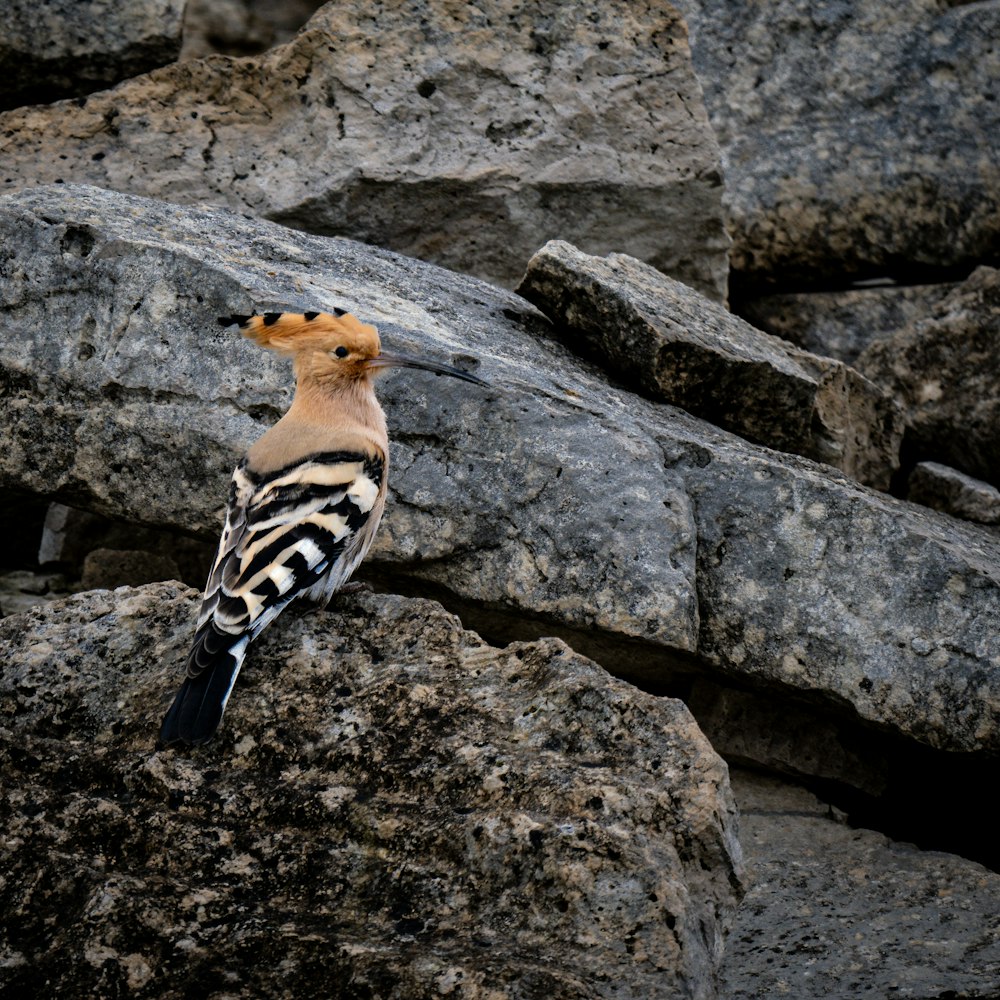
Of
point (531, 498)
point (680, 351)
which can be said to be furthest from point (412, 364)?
point (680, 351)

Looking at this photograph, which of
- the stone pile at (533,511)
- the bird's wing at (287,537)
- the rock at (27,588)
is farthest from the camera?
the rock at (27,588)

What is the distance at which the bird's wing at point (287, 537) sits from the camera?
3.88 metres

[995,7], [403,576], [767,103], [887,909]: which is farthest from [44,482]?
[995,7]

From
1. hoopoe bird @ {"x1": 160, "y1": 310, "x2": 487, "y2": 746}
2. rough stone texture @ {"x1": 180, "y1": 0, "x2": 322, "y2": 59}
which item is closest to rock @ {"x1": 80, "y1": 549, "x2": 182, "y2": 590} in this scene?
hoopoe bird @ {"x1": 160, "y1": 310, "x2": 487, "y2": 746}

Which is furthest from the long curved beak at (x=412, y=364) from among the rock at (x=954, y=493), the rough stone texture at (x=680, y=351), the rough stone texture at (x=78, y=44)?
the rough stone texture at (x=78, y=44)

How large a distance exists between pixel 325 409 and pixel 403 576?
728mm

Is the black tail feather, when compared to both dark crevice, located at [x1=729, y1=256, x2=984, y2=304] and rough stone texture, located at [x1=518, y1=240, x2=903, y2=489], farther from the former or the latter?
dark crevice, located at [x1=729, y1=256, x2=984, y2=304]

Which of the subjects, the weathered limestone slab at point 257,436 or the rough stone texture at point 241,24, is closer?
the weathered limestone slab at point 257,436

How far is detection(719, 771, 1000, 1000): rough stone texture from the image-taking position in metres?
3.98

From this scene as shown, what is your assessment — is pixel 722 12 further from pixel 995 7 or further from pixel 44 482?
pixel 44 482

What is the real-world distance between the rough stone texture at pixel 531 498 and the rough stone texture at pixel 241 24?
13.9 feet

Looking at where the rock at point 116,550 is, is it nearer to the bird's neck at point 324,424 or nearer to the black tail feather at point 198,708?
the bird's neck at point 324,424

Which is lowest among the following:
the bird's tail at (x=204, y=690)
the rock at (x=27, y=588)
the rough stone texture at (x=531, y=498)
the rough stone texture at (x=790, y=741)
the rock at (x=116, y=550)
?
the rock at (x=27, y=588)

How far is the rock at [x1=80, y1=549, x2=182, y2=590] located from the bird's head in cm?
145
